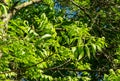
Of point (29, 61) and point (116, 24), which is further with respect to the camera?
point (116, 24)

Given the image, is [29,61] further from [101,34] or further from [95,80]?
[95,80]

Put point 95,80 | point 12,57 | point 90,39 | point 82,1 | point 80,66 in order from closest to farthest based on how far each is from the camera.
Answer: point 90,39 → point 12,57 → point 80,66 → point 82,1 → point 95,80

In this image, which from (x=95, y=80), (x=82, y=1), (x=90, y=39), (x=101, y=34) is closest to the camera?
(x=90, y=39)

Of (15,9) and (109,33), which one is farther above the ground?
(15,9)

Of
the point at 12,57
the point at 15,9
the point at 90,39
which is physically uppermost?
the point at 90,39

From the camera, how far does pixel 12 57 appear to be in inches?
342

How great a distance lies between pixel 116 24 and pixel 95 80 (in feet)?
10.5

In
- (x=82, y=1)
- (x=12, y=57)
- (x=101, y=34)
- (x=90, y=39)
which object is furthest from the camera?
(x=82, y=1)

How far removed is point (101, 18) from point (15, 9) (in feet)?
21.2

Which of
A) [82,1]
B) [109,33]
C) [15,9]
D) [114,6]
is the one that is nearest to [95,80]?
[109,33]

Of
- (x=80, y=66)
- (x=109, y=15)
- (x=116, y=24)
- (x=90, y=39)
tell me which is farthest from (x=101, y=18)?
(x=90, y=39)

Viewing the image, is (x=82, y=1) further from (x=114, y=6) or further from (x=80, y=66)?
(x=80, y=66)

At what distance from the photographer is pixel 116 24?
16578 millimetres

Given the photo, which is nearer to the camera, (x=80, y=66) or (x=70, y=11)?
(x=80, y=66)
